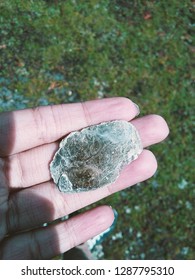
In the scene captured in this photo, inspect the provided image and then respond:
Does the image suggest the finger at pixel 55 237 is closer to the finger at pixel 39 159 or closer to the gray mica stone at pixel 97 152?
the gray mica stone at pixel 97 152

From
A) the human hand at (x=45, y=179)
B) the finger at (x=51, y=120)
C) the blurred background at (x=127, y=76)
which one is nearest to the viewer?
the human hand at (x=45, y=179)

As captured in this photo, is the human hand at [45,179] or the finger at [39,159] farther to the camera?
the finger at [39,159]

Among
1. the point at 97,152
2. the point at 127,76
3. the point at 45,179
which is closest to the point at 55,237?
the point at 45,179

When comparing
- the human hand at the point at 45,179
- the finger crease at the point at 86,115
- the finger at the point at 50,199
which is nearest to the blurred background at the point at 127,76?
the finger at the point at 50,199

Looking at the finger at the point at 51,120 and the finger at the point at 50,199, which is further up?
the finger at the point at 51,120

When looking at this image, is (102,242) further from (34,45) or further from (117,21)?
(117,21)

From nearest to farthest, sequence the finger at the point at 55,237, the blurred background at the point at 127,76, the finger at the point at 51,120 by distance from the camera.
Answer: the finger at the point at 55,237
the finger at the point at 51,120
the blurred background at the point at 127,76

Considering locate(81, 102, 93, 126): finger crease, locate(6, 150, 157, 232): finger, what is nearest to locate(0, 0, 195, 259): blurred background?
locate(6, 150, 157, 232): finger

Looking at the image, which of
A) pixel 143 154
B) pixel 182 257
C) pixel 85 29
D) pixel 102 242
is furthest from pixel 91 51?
pixel 182 257
